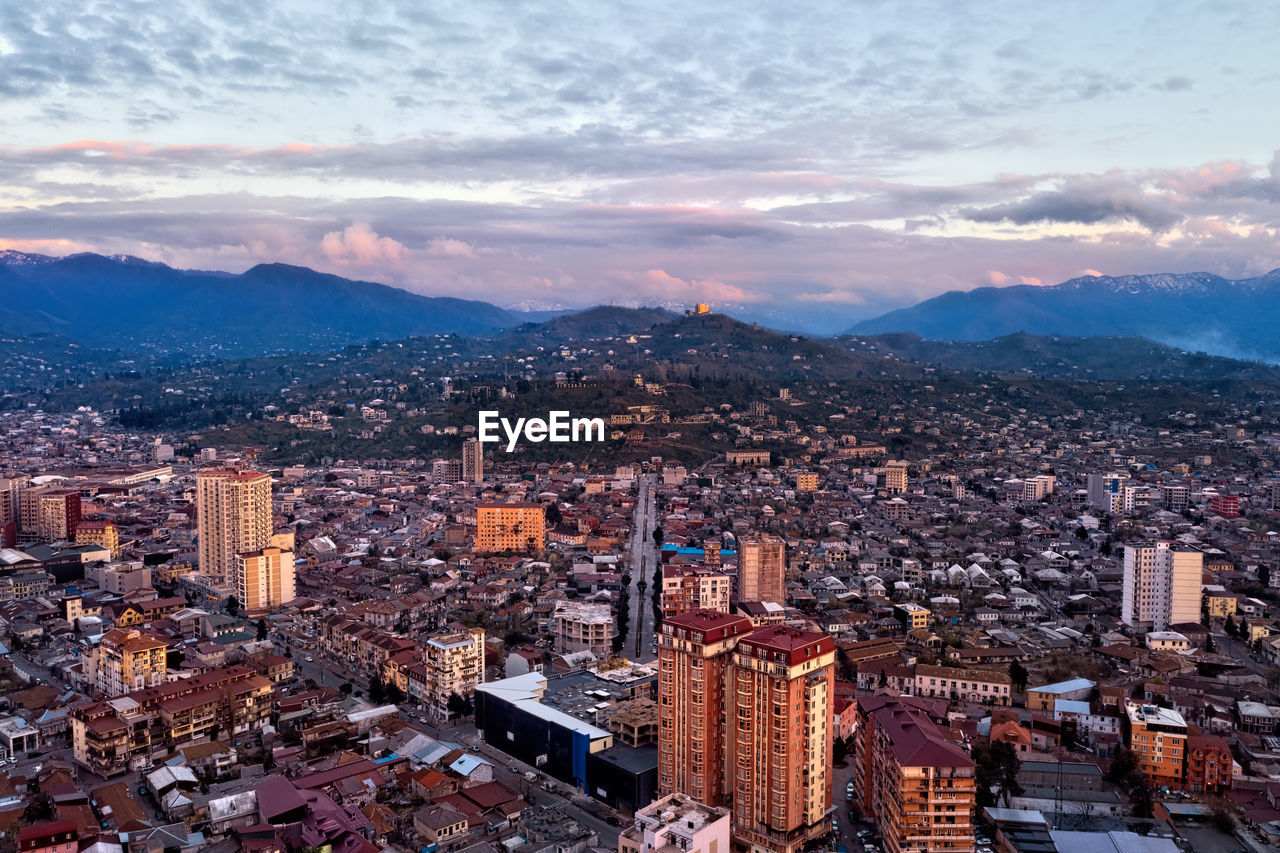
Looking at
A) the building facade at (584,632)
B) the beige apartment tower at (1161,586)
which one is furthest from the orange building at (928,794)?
the beige apartment tower at (1161,586)

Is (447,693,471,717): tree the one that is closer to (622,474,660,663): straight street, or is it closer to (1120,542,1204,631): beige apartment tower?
(622,474,660,663): straight street

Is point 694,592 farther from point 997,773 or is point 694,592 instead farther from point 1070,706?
point 997,773

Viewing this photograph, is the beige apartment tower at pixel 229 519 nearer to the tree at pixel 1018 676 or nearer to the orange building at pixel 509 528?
the orange building at pixel 509 528

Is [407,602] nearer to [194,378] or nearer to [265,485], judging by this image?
[265,485]

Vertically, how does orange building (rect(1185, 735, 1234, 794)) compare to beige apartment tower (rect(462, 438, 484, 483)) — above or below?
below

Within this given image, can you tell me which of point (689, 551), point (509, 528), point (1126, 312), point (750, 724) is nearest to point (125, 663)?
point (750, 724)

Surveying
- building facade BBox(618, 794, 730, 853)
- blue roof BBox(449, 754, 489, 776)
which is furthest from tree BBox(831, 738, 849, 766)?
blue roof BBox(449, 754, 489, 776)
